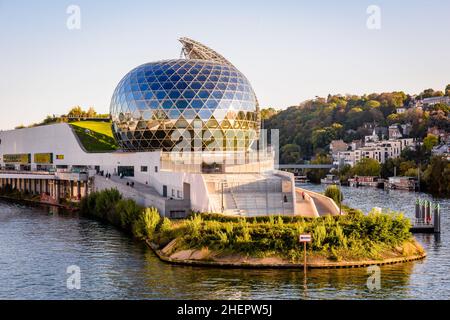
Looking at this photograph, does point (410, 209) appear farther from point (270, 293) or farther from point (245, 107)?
point (270, 293)

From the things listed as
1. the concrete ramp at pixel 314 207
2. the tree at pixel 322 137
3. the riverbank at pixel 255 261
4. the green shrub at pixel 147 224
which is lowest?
the riverbank at pixel 255 261

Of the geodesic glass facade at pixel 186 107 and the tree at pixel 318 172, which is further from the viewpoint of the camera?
the tree at pixel 318 172

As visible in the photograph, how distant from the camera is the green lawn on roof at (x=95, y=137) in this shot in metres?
79.8

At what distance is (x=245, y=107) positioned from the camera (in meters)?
64.6

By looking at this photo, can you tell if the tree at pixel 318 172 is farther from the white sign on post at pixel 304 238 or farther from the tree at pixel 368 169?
the white sign on post at pixel 304 238

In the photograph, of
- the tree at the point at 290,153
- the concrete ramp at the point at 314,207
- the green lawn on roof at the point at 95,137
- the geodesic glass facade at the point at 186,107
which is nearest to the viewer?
the concrete ramp at the point at 314,207

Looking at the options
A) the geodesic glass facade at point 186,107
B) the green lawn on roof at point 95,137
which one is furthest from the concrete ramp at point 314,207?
the green lawn on roof at point 95,137

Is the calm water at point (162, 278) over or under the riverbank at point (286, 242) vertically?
under

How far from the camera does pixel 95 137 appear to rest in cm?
8412

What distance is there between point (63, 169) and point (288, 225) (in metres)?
46.1

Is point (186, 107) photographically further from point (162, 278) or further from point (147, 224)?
point (162, 278)

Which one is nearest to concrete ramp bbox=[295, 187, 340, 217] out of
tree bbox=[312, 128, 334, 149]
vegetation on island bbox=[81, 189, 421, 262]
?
vegetation on island bbox=[81, 189, 421, 262]

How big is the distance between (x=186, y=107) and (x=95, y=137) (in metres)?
26.1

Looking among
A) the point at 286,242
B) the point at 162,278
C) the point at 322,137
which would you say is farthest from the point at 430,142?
the point at 162,278
